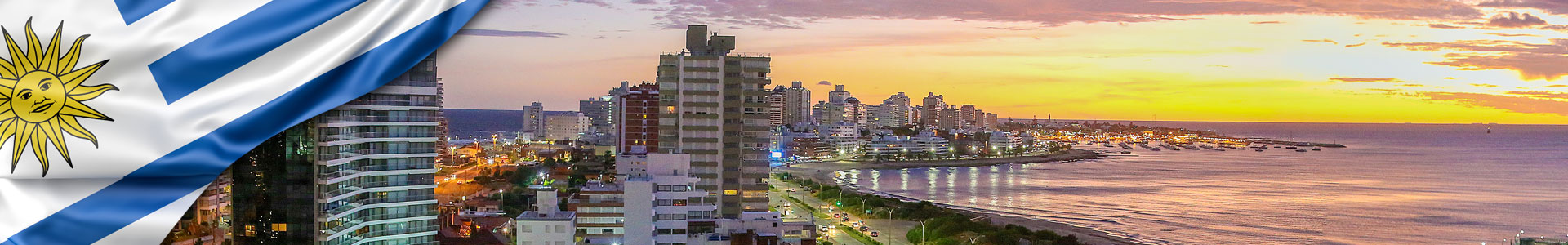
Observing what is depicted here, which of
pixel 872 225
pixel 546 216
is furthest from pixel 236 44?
pixel 872 225

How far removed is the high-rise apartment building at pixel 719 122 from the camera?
785cm

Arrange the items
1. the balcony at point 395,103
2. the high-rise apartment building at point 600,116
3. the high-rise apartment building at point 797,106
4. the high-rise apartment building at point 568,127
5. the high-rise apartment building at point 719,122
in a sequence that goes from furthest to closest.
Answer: the high-rise apartment building at point 797,106, the high-rise apartment building at point 600,116, the high-rise apartment building at point 568,127, the high-rise apartment building at point 719,122, the balcony at point 395,103

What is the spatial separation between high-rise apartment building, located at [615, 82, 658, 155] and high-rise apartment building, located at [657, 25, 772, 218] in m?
6.38

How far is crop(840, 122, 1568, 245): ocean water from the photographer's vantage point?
1271cm

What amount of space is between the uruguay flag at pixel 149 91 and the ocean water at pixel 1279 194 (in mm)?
11067

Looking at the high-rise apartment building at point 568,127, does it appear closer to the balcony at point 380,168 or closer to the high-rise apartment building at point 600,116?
the high-rise apartment building at point 600,116

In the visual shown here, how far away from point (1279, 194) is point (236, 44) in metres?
19.5

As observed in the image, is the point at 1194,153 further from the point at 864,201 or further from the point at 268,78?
the point at 268,78

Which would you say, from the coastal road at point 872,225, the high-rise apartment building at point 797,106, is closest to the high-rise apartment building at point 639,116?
the coastal road at point 872,225

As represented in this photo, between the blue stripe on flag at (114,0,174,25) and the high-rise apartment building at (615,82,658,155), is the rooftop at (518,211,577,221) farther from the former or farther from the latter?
the high-rise apartment building at (615,82,658,155)

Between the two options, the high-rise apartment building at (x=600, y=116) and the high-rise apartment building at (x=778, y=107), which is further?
the high-rise apartment building at (x=778, y=107)

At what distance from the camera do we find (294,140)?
145 cm

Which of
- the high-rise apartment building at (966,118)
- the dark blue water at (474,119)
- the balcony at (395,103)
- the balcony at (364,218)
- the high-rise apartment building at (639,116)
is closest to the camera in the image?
the balcony at (395,103)

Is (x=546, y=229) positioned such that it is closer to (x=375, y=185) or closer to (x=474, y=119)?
(x=474, y=119)
